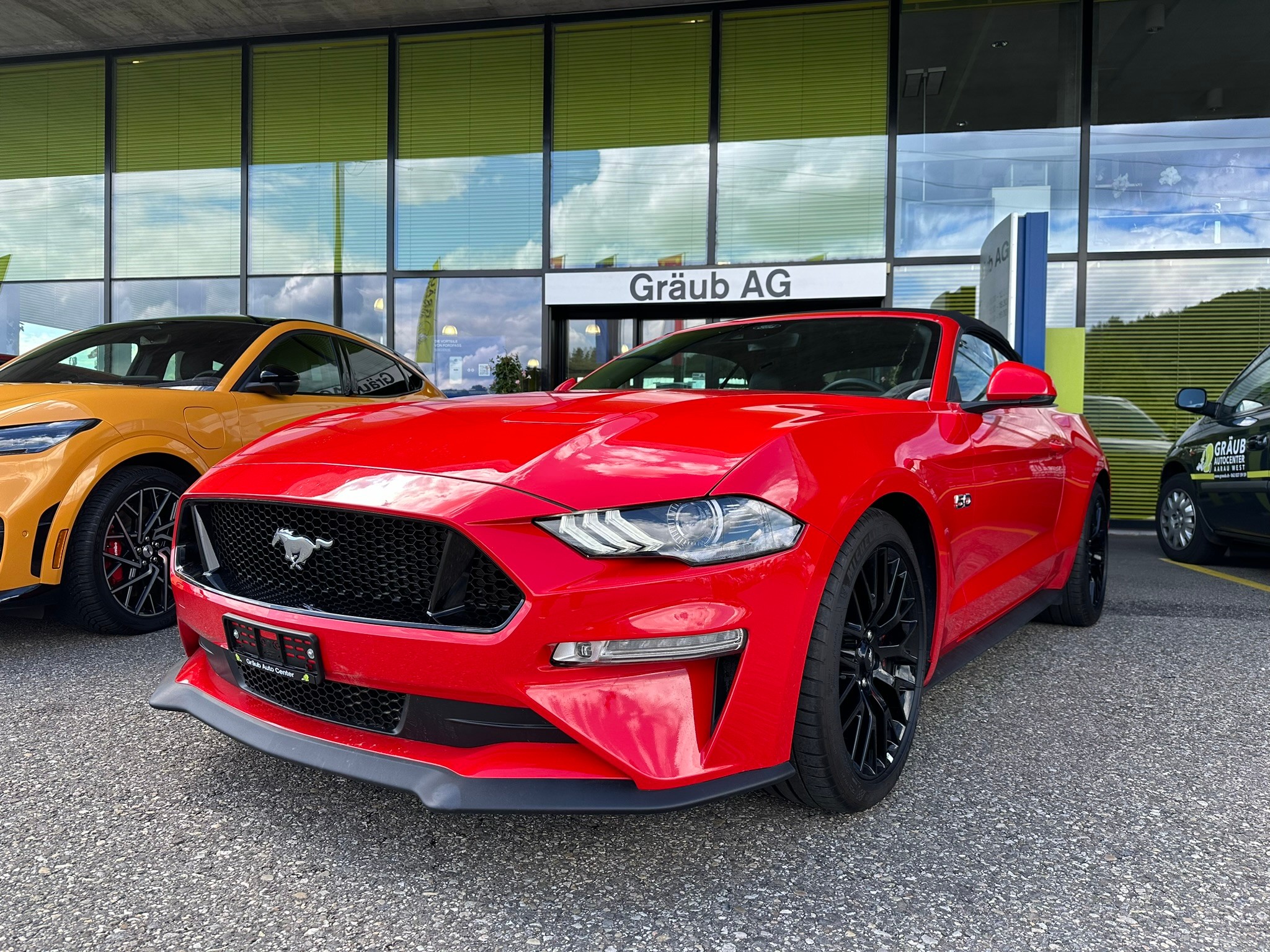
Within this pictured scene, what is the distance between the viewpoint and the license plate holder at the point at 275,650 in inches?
69.4

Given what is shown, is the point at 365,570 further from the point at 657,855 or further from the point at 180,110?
the point at 180,110

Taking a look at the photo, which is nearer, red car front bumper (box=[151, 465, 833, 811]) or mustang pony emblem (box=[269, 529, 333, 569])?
red car front bumper (box=[151, 465, 833, 811])

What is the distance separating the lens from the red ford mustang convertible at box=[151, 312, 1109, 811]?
160 centimetres

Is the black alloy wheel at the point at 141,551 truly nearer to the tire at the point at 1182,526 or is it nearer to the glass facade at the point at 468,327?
the glass facade at the point at 468,327

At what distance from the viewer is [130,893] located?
66.3 inches

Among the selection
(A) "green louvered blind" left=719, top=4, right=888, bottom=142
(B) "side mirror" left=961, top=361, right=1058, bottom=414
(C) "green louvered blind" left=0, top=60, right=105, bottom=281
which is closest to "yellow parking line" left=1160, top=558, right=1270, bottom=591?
→ (B) "side mirror" left=961, top=361, right=1058, bottom=414

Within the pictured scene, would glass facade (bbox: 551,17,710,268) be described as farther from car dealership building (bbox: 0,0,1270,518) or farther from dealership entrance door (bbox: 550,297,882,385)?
dealership entrance door (bbox: 550,297,882,385)

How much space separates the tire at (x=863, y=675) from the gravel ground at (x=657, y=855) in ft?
0.41

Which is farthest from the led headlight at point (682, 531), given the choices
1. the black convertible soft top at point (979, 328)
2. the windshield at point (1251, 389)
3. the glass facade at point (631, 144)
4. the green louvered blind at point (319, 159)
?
the green louvered blind at point (319, 159)

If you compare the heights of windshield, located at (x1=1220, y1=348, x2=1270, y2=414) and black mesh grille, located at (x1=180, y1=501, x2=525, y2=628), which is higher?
windshield, located at (x1=1220, y1=348, x2=1270, y2=414)

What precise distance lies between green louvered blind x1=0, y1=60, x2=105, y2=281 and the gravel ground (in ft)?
33.1

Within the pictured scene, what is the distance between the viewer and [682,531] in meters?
1.67

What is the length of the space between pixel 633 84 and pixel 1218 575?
734 cm

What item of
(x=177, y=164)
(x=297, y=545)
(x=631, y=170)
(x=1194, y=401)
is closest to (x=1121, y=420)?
(x=1194, y=401)
